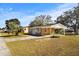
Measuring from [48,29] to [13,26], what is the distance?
1.53ft

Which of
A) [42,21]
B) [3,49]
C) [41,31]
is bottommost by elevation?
[3,49]

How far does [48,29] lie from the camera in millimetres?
5168

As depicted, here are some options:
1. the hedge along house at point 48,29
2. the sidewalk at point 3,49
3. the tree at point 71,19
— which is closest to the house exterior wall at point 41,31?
the hedge along house at point 48,29

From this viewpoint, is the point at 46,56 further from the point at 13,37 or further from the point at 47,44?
the point at 13,37

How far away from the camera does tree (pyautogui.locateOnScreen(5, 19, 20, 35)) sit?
5.13 metres

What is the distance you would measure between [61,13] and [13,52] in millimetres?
814

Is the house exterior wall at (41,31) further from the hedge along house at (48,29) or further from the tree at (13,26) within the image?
the tree at (13,26)

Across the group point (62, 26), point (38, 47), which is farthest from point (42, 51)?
point (62, 26)

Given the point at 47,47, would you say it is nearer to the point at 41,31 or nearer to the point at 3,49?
the point at 41,31

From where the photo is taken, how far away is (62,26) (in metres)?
5.19

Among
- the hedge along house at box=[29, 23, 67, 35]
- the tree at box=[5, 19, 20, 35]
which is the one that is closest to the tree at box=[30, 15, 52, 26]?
the hedge along house at box=[29, 23, 67, 35]

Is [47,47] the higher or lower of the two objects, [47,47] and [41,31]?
the lower

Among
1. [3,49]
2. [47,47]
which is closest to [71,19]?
[47,47]

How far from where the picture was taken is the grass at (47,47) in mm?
5129
